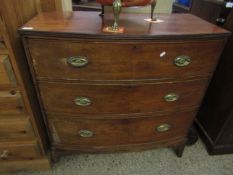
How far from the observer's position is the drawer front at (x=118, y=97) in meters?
0.93

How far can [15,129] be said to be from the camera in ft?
3.35

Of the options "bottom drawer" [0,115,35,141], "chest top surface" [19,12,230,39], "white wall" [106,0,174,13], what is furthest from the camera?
"white wall" [106,0,174,13]

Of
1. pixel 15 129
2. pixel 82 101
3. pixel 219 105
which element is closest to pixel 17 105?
pixel 15 129

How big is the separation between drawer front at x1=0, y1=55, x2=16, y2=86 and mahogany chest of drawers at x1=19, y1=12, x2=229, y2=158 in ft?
0.31

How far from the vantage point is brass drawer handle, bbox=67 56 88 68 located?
2.71ft

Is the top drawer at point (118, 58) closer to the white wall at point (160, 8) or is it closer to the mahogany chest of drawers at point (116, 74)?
the mahogany chest of drawers at point (116, 74)

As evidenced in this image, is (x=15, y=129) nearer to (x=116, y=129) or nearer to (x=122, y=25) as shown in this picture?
(x=116, y=129)

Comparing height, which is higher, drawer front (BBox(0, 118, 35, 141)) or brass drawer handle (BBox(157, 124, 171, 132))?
drawer front (BBox(0, 118, 35, 141))

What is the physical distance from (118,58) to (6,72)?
1.69ft

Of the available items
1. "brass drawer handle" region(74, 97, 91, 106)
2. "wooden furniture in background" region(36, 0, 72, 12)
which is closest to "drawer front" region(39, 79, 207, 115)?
"brass drawer handle" region(74, 97, 91, 106)

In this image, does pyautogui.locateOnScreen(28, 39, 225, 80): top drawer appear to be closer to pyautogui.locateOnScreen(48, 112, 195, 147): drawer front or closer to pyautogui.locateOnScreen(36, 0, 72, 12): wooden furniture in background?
pyautogui.locateOnScreen(48, 112, 195, 147): drawer front

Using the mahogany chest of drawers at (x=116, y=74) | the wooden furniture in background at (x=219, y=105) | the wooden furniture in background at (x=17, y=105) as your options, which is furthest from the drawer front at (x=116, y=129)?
the wooden furniture in background at (x=219, y=105)

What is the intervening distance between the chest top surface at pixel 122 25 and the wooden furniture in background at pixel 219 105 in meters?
0.31

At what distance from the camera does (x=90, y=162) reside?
1334mm
